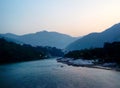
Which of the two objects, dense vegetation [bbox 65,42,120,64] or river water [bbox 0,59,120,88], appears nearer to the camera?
river water [bbox 0,59,120,88]

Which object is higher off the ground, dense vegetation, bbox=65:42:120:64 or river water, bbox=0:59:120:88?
dense vegetation, bbox=65:42:120:64

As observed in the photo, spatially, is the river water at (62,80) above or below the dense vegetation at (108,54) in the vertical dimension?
below

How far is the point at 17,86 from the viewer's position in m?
28.9

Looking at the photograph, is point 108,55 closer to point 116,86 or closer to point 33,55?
point 116,86

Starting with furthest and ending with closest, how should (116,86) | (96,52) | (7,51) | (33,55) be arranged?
(33,55) → (7,51) → (96,52) → (116,86)

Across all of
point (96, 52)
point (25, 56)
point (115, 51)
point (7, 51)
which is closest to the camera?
point (115, 51)

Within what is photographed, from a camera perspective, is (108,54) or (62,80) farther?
(108,54)

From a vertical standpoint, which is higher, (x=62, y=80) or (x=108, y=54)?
(x=108, y=54)

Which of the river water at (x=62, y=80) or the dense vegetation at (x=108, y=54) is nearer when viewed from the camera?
the river water at (x=62, y=80)

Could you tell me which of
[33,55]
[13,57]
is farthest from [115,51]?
[33,55]

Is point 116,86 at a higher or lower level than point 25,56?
lower

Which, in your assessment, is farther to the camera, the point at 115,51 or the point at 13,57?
the point at 13,57

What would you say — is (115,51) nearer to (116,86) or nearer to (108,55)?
(108,55)

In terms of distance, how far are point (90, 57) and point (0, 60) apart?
30.6 m
